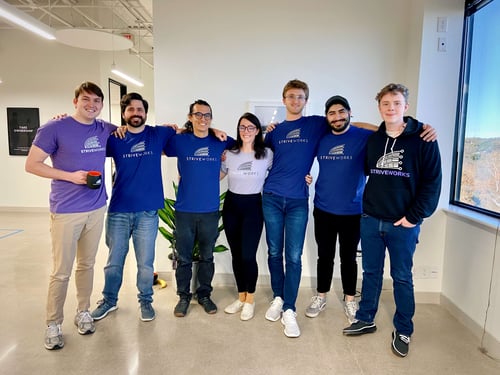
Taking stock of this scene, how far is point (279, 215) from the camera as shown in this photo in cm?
261

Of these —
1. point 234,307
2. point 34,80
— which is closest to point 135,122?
point 234,307

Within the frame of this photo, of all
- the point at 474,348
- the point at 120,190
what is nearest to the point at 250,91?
the point at 120,190

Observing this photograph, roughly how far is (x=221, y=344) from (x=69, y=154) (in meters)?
1.67

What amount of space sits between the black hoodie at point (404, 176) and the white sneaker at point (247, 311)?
1.25 meters

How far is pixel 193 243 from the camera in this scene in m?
2.72

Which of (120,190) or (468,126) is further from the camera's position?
(468,126)

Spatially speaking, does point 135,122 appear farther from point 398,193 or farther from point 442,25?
point 442,25

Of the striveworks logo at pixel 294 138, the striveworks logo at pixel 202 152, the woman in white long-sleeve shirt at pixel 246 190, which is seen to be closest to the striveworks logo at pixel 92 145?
the striveworks logo at pixel 202 152

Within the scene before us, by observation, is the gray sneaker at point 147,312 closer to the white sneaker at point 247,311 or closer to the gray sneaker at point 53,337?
the gray sneaker at point 53,337

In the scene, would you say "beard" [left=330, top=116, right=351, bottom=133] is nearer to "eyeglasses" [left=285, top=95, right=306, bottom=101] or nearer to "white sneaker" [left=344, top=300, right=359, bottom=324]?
"eyeglasses" [left=285, top=95, right=306, bottom=101]

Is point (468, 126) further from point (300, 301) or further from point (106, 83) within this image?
point (106, 83)

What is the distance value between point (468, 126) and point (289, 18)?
1890 mm

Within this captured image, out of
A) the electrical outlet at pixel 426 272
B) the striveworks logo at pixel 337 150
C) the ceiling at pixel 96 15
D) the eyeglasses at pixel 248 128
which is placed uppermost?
the ceiling at pixel 96 15

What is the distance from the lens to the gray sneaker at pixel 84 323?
2.46 metres
